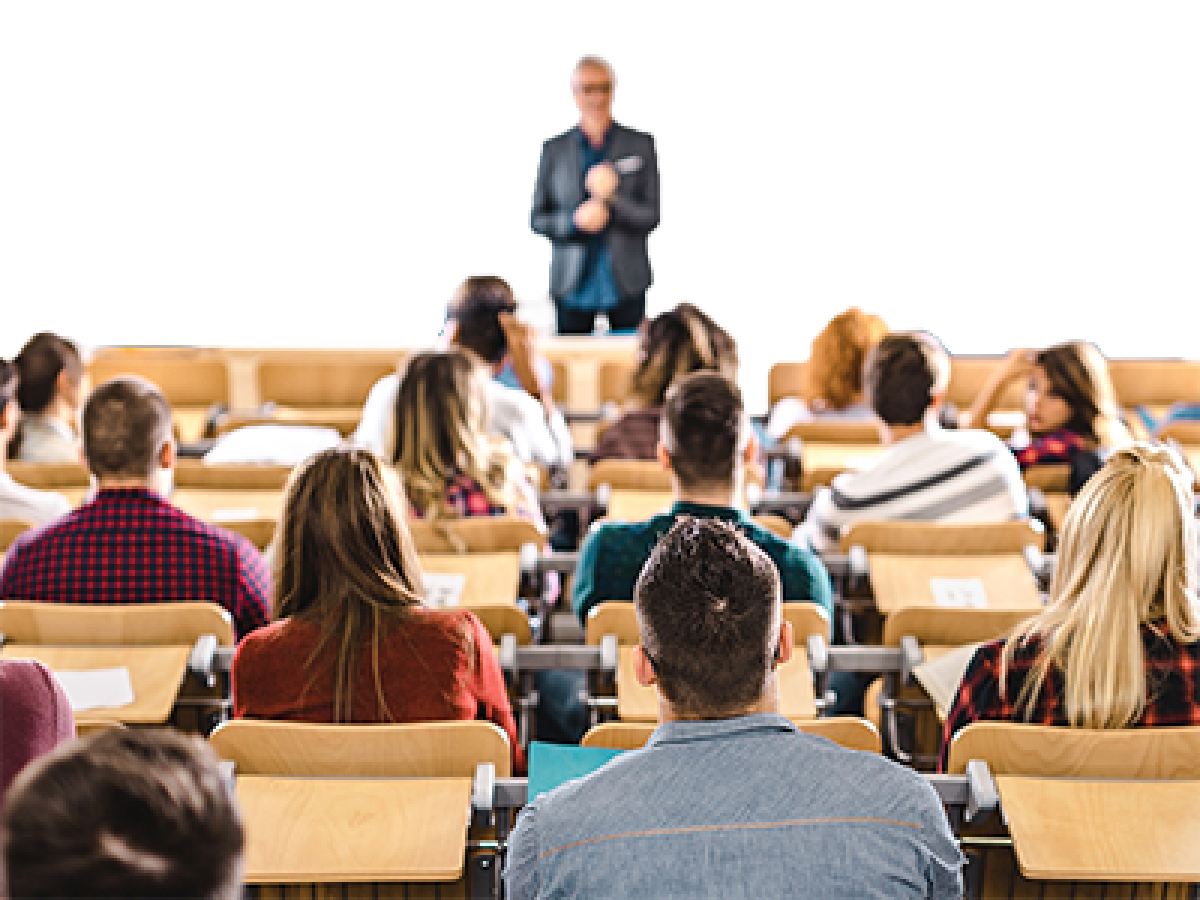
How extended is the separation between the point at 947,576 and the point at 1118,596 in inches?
31.1

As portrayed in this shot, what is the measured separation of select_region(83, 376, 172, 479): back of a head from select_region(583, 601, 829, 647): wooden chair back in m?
1.13

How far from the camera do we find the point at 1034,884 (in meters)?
2.08

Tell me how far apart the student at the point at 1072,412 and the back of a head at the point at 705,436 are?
54.2 inches

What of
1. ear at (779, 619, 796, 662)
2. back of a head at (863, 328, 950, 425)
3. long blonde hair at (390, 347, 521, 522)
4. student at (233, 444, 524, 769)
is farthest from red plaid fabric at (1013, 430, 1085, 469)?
ear at (779, 619, 796, 662)

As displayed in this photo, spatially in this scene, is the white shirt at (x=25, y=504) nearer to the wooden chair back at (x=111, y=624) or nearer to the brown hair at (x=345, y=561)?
the wooden chair back at (x=111, y=624)

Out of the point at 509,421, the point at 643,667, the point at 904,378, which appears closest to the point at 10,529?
the point at 509,421

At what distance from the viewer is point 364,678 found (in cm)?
224

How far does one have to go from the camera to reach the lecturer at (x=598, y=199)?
601 cm

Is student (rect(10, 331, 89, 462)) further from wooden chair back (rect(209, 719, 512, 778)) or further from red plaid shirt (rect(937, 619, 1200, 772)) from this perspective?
red plaid shirt (rect(937, 619, 1200, 772))

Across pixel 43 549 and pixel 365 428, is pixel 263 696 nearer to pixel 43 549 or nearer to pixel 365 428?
pixel 43 549

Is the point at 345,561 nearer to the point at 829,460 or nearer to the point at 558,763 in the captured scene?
the point at 558,763

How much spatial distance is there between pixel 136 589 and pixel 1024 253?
6.87 m

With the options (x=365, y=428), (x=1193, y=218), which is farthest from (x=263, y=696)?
(x=1193, y=218)

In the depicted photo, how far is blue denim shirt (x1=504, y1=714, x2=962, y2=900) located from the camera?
1.42 metres
